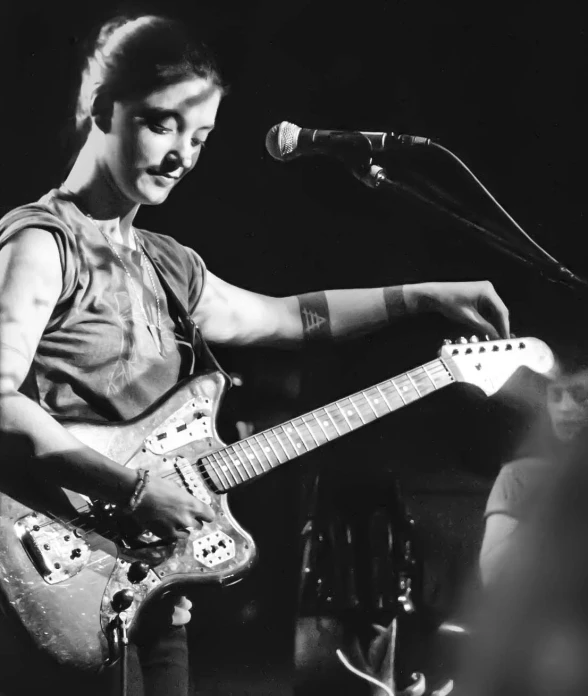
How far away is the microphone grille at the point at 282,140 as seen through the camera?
184cm

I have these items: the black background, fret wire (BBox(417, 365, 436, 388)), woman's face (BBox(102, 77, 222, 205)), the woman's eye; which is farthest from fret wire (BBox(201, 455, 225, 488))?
the woman's eye

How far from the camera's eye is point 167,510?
1521mm

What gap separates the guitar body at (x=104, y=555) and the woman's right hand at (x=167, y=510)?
0.09ft

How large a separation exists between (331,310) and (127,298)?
47 cm

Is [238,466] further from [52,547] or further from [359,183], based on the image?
[359,183]

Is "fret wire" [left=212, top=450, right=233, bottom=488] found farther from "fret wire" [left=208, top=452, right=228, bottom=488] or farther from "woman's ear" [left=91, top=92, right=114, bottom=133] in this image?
"woman's ear" [left=91, top=92, right=114, bottom=133]

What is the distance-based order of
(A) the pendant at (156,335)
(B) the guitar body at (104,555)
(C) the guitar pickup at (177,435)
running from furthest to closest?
1. (A) the pendant at (156,335)
2. (C) the guitar pickup at (177,435)
3. (B) the guitar body at (104,555)

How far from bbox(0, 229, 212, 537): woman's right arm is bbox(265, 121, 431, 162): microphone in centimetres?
60

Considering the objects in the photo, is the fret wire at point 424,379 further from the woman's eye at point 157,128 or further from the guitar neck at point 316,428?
the woman's eye at point 157,128

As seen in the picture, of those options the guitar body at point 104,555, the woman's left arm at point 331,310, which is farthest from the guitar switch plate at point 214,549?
the woman's left arm at point 331,310

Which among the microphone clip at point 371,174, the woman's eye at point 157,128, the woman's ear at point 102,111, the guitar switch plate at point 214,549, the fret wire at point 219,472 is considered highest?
the woman's ear at point 102,111

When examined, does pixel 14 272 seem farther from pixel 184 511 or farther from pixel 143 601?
pixel 143 601

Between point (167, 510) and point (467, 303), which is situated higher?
point (467, 303)

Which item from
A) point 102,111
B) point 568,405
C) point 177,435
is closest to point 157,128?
point 102,111
